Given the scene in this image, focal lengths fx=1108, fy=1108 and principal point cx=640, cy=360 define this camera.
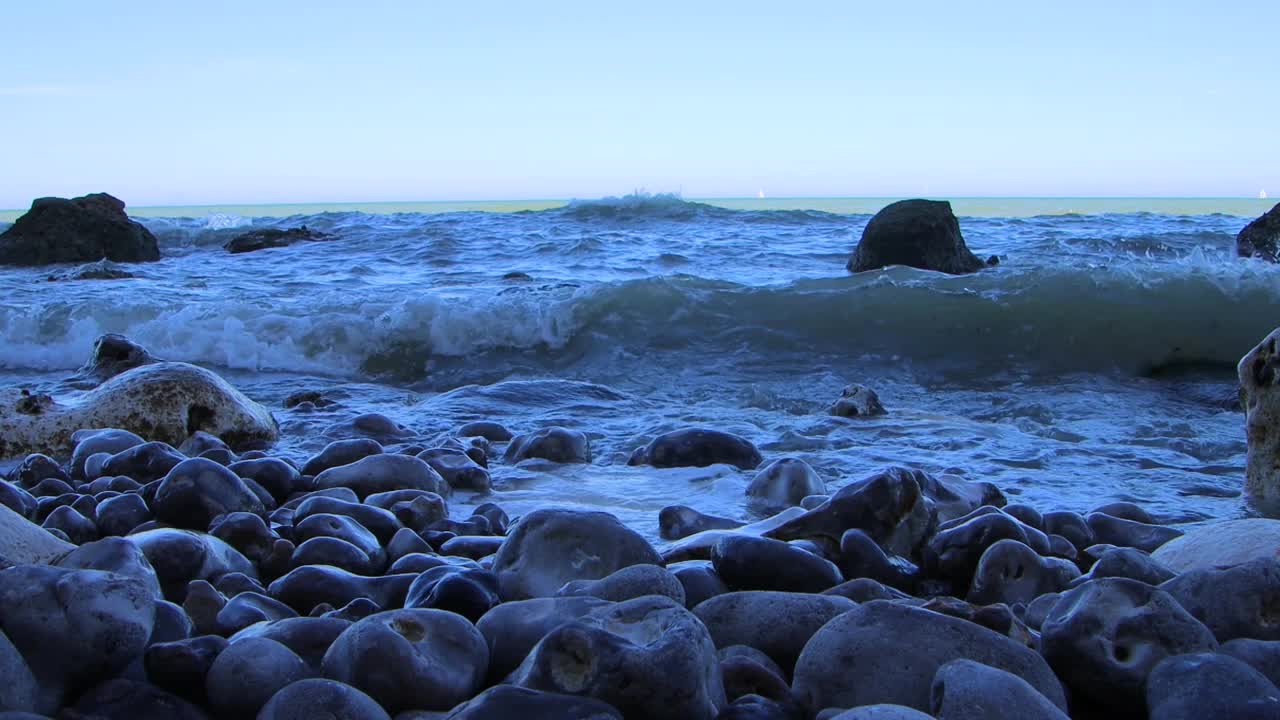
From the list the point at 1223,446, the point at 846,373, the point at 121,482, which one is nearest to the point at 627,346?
the point at 846,373

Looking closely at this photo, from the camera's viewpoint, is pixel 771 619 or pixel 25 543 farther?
pixel 25 543

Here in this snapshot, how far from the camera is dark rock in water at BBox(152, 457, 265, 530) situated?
8.85 ft

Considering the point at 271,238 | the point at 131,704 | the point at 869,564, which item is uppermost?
the point at 271,238

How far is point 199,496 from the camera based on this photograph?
2.73m

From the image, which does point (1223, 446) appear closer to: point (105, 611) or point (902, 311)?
point (902, 311)

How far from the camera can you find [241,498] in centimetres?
278

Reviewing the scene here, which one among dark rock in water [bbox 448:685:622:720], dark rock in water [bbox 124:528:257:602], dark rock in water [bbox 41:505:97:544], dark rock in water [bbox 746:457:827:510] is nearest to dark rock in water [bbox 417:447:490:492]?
dark rock in water [bbox 746:457:827:510]

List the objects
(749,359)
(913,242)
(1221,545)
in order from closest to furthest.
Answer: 1. (1221,545)
2. (749,359)
3. (913,242)

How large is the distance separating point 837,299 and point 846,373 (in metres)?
1.24

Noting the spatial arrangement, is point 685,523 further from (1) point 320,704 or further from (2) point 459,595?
(1) point 320,704

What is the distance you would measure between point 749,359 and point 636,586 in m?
4.48

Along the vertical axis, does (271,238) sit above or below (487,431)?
above

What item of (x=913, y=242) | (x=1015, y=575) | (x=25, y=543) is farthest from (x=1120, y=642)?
(x=913, y=242)

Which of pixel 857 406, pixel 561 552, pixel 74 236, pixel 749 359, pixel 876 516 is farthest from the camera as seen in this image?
pixel 74 236
